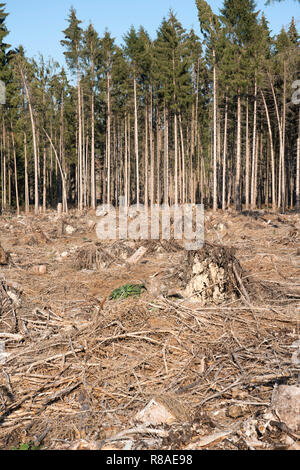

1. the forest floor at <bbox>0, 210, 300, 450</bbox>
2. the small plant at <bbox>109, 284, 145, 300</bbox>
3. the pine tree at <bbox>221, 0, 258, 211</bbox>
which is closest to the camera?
the forest floor at <bbox>0, 210, 300, 450</bbox>

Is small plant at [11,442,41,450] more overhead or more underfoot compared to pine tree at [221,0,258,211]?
more underfoot

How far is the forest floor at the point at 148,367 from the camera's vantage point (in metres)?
3.00

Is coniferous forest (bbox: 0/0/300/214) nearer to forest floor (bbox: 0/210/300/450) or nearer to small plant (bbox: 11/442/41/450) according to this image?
forest floor (bbox: 0/210/300/450)

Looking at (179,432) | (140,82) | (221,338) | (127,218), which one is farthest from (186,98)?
(179,432)

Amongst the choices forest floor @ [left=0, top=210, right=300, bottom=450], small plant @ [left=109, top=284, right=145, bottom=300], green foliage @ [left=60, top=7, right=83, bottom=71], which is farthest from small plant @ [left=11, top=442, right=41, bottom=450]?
green foliage @ [left=60, top=7, right=83, bottom=71]

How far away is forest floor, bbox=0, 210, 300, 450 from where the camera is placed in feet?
9.83

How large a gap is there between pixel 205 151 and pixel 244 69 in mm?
17140

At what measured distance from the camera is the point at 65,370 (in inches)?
166

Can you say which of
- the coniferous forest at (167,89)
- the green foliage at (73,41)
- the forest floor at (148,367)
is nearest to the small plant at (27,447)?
the forest floor at (148,367)

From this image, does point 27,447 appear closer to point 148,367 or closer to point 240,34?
point 148,367

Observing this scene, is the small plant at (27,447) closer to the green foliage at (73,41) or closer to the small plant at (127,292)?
the small plant at (127,292)

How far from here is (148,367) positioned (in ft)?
13.7

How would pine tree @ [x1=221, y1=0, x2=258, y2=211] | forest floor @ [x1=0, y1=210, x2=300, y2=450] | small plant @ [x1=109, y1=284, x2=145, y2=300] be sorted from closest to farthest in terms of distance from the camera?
forest floor @ [x1=0, y1=210, x2=300, y2=450]
small plant @ [x1=109, y1=284, x2=145, y2=300]
pine tree @ [x1=221, y1=0, x2=258, y2=211]

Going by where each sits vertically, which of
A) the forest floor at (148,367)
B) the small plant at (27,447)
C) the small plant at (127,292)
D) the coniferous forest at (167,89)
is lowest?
the small plant at (27,447)
